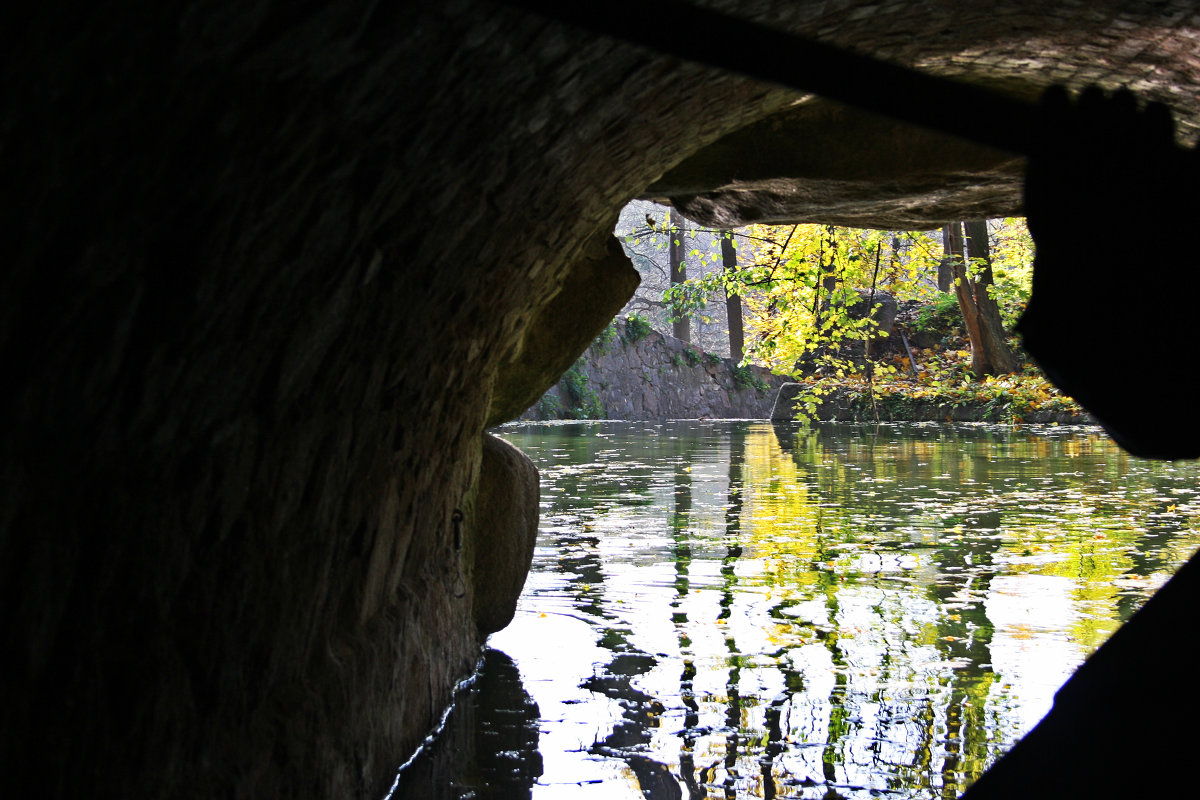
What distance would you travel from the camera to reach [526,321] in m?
4.61

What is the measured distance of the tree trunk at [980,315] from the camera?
22.0 metres

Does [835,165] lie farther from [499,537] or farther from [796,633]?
[499,537]

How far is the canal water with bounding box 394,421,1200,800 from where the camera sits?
3.75 m

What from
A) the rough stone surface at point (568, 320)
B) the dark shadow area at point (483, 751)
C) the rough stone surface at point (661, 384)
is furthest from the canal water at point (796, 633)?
the rough stone surface at point (661, 384)

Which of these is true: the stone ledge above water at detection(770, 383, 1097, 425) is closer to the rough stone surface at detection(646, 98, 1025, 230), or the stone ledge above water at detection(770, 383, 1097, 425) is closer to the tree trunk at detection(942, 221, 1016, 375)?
the tree trunk at detection(942, 221, 1016, 375)

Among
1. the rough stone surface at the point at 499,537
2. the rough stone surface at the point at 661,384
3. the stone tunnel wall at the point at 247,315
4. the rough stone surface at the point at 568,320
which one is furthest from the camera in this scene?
the rough stone surface at the point at 661,384

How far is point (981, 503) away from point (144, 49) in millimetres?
9771

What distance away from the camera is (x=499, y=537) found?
18.7 ft

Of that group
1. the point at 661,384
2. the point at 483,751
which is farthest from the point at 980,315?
the point at 483,751

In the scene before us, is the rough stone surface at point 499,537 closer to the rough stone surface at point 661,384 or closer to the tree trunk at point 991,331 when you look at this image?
the tree trunk at point 991,331

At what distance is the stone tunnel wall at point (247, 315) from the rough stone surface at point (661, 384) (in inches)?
988

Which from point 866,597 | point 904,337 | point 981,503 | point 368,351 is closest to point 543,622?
point 866,597

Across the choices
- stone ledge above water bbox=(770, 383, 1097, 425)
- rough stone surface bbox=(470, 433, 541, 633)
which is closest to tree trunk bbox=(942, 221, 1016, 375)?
stone ledge above water bbox=(770, 383, 1097, 425)

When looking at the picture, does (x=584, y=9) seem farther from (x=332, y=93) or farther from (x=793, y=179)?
(x=793, y=179)
